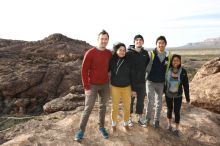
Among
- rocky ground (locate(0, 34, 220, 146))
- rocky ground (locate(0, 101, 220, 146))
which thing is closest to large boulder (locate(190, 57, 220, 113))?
rocky ground (locate(0, 34, 220, 146))

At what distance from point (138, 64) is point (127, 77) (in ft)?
1.98

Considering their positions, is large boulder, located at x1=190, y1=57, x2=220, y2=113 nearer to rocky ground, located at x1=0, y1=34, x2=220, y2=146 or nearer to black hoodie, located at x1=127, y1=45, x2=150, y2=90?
rocky ground, located at x1=0, y1=34, x2=220, y2=146

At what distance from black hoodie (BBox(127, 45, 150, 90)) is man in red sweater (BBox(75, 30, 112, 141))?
0.86m

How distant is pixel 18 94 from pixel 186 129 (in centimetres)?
1567

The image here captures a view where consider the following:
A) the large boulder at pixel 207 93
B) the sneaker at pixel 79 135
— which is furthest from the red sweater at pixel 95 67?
the large boulder at pixel 207 93

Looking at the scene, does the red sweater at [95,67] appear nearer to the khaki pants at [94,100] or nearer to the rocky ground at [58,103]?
the khaki pants at [94,100]

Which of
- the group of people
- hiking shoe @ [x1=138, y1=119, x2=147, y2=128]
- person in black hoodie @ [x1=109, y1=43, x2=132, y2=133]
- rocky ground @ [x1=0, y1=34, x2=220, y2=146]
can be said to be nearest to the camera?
the group of people

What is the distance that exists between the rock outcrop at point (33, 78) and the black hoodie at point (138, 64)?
14031 millimetres

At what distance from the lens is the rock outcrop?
71.2ft

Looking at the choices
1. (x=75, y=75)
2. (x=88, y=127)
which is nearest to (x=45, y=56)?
(x=75, y=75)

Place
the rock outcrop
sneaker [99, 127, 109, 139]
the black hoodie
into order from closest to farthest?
the black hoodie < sneaker [99, 127, 109, 139] < the rock outcrop

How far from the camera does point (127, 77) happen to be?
336 inches

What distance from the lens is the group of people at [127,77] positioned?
809cm

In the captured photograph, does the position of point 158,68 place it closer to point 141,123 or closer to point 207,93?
point 141,123
